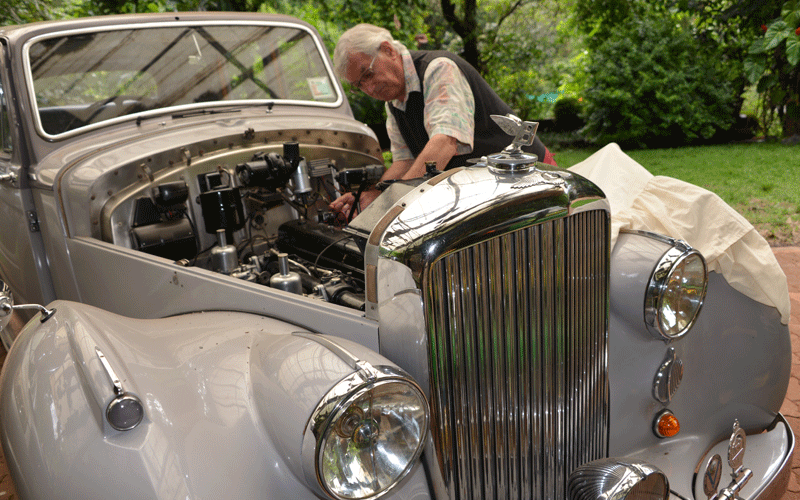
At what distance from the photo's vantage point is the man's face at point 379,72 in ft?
7.70

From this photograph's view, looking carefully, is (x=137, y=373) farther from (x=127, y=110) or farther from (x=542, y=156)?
(x=542, y=156)

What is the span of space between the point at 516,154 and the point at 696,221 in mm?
760

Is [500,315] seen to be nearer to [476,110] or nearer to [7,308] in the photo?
[7,308]

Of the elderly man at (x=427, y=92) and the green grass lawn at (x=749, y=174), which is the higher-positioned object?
the elderly man at (x=427, y=92)

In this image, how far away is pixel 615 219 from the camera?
168cm

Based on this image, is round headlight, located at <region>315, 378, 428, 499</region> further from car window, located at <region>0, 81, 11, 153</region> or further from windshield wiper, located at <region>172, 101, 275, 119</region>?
car window, located at <region>0, 81, 11, 153</region>

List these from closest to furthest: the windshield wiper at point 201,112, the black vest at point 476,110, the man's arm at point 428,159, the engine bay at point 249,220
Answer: the engine bay at point 249,220
the man's arm at point 428,159
the black vest at point 476,110
the windshield wiper at point 201,112

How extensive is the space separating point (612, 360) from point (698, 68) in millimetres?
9404

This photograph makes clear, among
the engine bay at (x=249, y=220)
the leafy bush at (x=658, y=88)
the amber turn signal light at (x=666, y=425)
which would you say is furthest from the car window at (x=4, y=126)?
the leafy bush at (x=658, y=88)

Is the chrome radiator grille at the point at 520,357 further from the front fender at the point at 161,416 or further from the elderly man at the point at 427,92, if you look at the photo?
the elderly man at the point at 427,92

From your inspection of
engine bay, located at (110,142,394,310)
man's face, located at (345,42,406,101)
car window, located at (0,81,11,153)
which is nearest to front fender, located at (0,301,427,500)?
engine bay, located at (110,142,394,310)

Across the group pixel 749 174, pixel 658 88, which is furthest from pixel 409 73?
pixel 658 88

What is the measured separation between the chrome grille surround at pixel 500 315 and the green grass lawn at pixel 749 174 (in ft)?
14.3

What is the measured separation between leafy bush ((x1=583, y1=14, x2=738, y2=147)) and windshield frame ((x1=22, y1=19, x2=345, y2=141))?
738 cm
